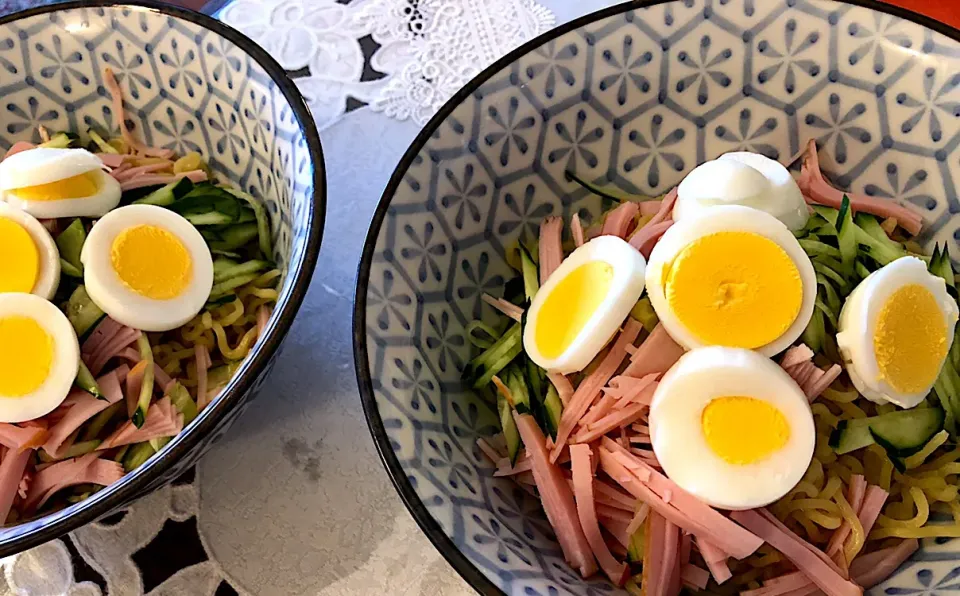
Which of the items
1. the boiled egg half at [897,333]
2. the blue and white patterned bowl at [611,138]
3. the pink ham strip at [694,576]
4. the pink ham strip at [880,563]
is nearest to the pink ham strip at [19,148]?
the blue and white patterned bowl at [611,138]

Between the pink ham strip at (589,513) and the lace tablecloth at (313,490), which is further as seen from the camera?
the lace tablecloth at (313,490)

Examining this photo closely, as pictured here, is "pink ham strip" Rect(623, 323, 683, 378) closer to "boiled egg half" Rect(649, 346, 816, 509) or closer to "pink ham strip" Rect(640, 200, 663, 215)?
"boiled egg half" Rect(649, 346, 816, 509)

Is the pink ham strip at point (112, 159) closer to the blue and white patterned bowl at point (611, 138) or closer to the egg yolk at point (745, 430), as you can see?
the blue and white patterned bowl at point (611, 138)

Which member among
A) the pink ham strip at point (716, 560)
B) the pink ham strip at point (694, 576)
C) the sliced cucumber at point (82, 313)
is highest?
the sliced cucumber at point (82, 313)

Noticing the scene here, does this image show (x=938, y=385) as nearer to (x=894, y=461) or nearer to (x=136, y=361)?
(x=894, y=461)

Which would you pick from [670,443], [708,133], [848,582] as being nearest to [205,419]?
[670,443]

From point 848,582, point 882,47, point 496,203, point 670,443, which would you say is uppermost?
point 882,47

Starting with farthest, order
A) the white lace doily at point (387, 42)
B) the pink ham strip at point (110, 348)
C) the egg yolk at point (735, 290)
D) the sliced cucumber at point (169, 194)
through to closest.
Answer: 1. the white lace doily at point (387, 42)
2. the sliced cucumber at point (169, 194)
3. the pink ham strip at point (110, 348)
4. the egg yolk at point (735, 290)
